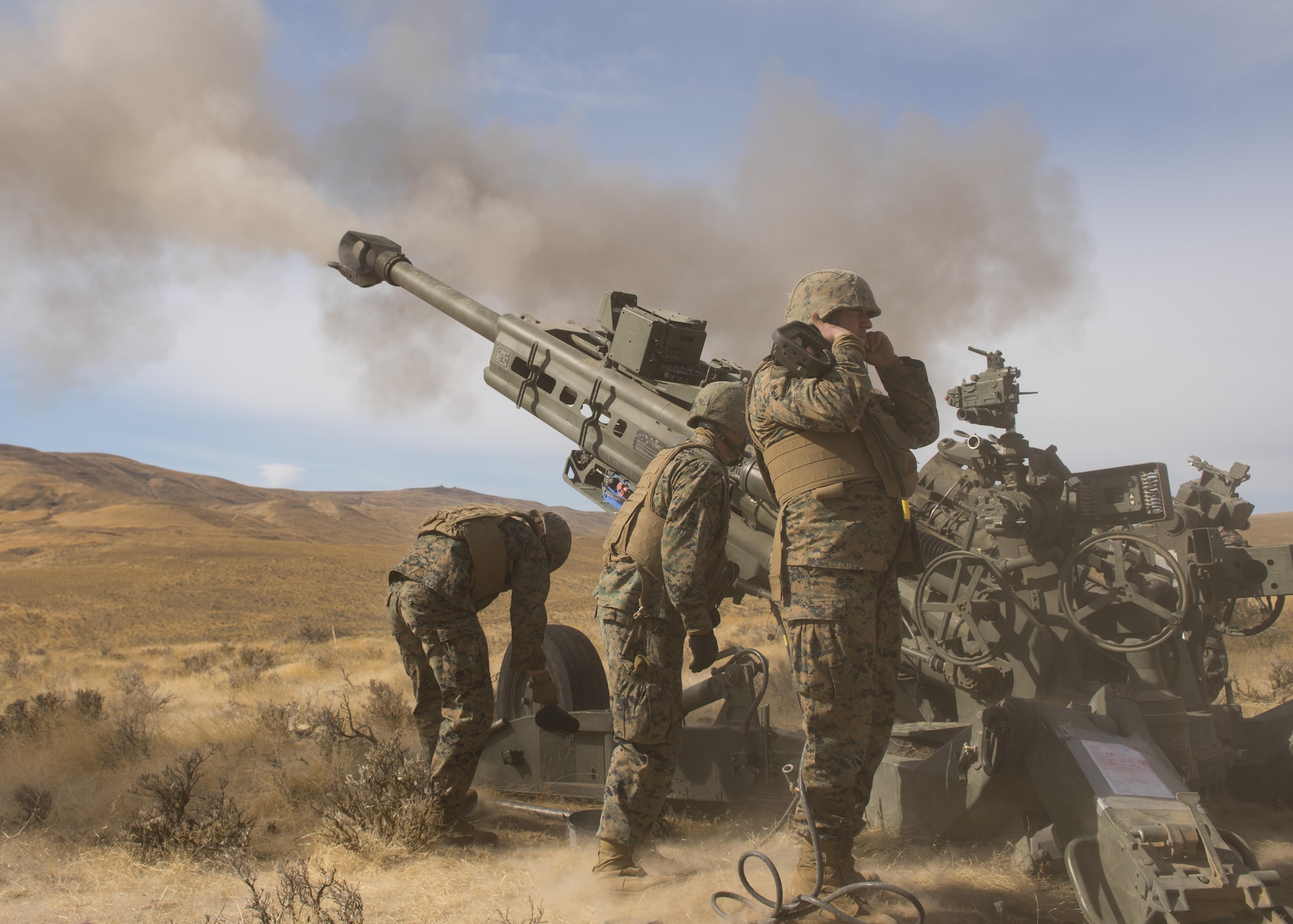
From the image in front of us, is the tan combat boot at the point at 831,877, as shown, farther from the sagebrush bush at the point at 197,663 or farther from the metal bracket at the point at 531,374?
the sagebrush bush at the point at 197,663

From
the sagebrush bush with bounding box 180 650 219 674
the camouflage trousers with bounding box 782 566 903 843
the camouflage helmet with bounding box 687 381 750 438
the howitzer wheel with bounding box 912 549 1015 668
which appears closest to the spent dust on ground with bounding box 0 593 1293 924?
the camouflage trousers with bounding box 782 566 903 843

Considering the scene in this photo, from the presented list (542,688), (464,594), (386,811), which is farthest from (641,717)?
A: (386,811)

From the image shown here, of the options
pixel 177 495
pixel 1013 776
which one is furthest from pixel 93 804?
pixel 177 495

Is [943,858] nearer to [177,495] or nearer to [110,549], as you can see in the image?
[110,549]

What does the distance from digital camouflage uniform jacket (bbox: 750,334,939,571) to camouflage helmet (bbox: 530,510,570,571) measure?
5.68 feet

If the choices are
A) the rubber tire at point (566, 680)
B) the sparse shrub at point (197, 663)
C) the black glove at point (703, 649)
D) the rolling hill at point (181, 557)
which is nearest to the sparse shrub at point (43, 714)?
the rolling hill at point (181, 557)

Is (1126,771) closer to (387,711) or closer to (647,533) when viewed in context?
(647,533)

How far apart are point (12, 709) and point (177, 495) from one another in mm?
70915

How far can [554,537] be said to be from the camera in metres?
4.69

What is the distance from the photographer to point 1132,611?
4863mm

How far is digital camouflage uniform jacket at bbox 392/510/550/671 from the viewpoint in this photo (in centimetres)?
420

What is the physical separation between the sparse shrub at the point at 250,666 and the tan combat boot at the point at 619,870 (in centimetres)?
835

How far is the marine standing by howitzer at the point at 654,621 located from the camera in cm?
330

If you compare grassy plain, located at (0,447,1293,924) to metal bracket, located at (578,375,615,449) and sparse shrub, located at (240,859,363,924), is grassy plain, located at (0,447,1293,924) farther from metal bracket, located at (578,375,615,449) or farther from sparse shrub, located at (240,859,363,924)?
metal bracket, located at (578,375,615,449)
